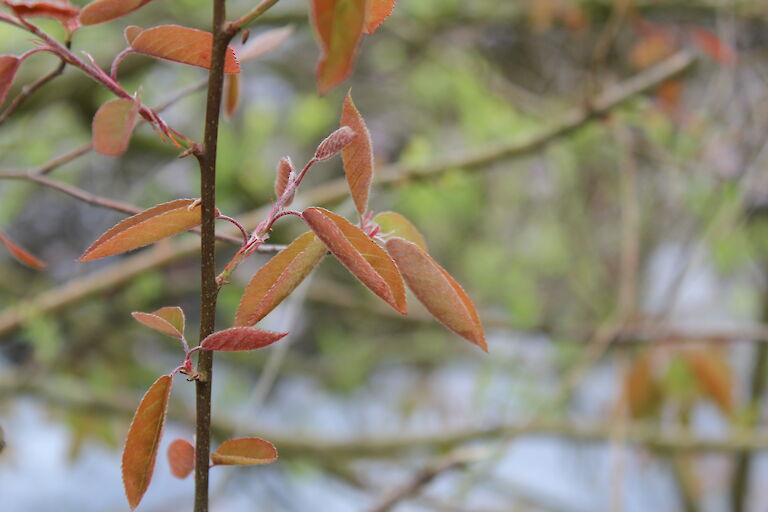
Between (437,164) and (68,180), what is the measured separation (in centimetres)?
71

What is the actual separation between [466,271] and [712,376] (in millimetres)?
543

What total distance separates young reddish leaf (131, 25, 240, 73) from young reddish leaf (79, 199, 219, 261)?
45mm

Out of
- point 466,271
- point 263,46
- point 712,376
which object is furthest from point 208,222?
point 466,271

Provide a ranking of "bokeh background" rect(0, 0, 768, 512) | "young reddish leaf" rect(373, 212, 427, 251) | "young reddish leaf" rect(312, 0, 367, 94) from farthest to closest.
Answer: "bokeh background" rect(0, 0, 768, 512) < "young reddish leaf" rect(373, 212, 427, 251) < "young reddish leaf" rect(312, 0, 367, 94)

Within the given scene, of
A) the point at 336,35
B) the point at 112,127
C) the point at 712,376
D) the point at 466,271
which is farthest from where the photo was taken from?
the point at 466,271

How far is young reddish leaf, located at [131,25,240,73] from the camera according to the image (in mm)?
227

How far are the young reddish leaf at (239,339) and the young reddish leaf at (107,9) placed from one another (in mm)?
101

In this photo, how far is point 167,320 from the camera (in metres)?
0.23

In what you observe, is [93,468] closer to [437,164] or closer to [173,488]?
[173,488]

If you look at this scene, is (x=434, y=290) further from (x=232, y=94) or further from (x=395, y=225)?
(x=232, y=94)

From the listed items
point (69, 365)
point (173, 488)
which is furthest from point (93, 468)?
point (69, 365)

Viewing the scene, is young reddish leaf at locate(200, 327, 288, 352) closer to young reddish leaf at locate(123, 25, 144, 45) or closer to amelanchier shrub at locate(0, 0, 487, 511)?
amelanchier shrub at locate(0, 0, 487, 511)

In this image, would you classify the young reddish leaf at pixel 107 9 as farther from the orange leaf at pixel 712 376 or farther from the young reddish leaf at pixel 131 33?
the orange leaf at pixel 712 376

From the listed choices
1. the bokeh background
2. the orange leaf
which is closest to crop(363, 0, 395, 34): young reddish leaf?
the bokeh background
